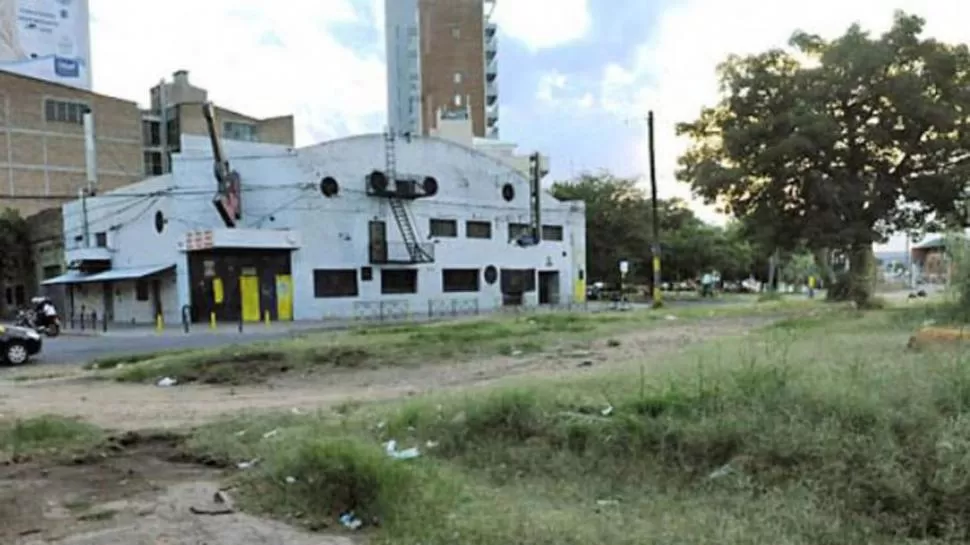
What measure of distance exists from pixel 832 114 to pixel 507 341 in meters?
15.1

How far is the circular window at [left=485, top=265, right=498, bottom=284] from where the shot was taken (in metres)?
47.7

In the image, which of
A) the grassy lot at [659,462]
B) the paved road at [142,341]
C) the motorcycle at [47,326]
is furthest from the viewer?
the motorcycle at [47,326]

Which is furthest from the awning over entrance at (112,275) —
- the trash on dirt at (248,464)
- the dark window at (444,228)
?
the trash on dirt at (248,464)

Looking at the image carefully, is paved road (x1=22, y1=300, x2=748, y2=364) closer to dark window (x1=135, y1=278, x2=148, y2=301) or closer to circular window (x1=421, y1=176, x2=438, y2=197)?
dark window (x1=135, y1=278, x2=148, y2=301)

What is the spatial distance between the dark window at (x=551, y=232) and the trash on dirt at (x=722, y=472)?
45442 millimetres

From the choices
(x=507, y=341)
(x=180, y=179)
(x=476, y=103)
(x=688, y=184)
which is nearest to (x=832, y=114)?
(x=688, y=184)

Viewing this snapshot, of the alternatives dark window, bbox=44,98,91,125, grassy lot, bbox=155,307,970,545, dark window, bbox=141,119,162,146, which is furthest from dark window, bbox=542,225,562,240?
grassy lot, bbox=155,307,970,545

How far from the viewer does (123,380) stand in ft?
53.4

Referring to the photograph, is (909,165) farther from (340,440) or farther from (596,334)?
(340,440)

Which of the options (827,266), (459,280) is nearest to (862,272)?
(827,266)

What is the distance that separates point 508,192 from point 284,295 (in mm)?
15873

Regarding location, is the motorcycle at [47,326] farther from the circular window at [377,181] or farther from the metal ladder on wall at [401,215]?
the metal ladder on wall at [401,215]

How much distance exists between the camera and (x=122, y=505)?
6238 millimetres

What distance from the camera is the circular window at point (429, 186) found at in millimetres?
44094
